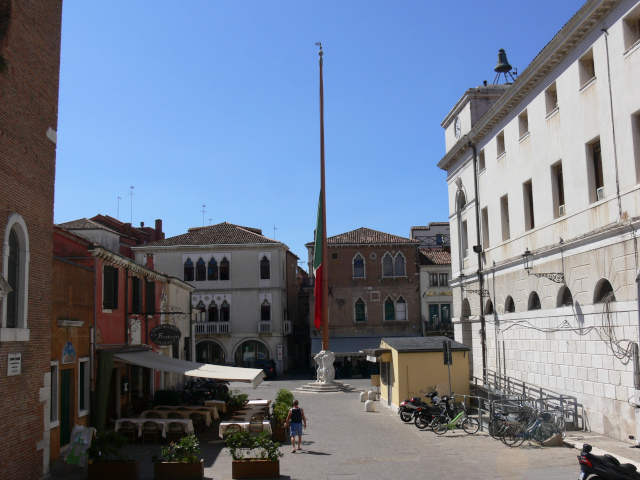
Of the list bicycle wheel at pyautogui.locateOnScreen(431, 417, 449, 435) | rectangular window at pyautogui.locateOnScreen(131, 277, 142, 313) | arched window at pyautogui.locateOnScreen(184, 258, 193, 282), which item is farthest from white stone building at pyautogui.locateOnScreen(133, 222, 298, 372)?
bicycle wheel at pyautogui.locateOnScreen(431, 417, 449, 435)

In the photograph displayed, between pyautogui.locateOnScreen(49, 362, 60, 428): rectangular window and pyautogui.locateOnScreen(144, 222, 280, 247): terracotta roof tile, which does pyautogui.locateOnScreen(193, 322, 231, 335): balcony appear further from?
pyautogui.locateOnScreen(49, 362, 60, 428): rectangular window

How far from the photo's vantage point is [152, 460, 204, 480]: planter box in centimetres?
1318

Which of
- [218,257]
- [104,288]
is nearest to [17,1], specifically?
[104,288]

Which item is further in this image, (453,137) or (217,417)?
(453,137)

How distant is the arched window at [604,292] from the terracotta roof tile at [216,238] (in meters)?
37.5

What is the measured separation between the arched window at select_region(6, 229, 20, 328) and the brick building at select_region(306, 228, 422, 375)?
40315 millimetres

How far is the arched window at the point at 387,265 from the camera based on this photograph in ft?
175

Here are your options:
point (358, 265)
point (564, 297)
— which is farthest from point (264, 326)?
point (564, 297)

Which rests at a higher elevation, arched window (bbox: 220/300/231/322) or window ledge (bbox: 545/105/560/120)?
window ledge (bbox: 545/105/560/120)

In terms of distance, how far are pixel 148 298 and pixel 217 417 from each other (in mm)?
5515

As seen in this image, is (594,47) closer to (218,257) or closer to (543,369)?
(543,369)

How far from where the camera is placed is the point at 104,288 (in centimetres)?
1977

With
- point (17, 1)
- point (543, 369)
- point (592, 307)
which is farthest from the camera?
point (543, 369)

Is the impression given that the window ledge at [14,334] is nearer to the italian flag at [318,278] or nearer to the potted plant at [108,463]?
the potted plant at [108,463]
